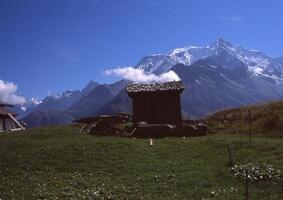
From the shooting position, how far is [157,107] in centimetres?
7081

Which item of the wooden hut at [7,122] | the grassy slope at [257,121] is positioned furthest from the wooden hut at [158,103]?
the wooden hut at [7,122]

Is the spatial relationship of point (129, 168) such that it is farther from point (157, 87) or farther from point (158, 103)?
point (157, 87)

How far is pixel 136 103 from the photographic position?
234 feet

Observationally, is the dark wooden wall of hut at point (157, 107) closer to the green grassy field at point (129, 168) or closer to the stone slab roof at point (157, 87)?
the stone slab roof at point (157, 87)

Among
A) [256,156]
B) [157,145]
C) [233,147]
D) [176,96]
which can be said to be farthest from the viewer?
[176,96]

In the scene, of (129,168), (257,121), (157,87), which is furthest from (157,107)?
(129,168)

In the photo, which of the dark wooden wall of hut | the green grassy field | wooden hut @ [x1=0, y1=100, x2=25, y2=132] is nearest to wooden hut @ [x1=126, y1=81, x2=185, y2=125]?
the dark wooden wall of hut

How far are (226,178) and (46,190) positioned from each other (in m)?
12.5

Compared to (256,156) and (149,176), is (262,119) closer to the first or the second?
(256,156)

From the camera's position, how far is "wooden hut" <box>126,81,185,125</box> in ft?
231

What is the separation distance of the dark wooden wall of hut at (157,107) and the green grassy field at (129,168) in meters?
15.7

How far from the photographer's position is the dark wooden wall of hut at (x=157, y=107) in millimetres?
70438

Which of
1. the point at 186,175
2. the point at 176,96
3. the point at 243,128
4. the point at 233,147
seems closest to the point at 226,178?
the point at 186,175

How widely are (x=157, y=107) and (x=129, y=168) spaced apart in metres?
30.5
